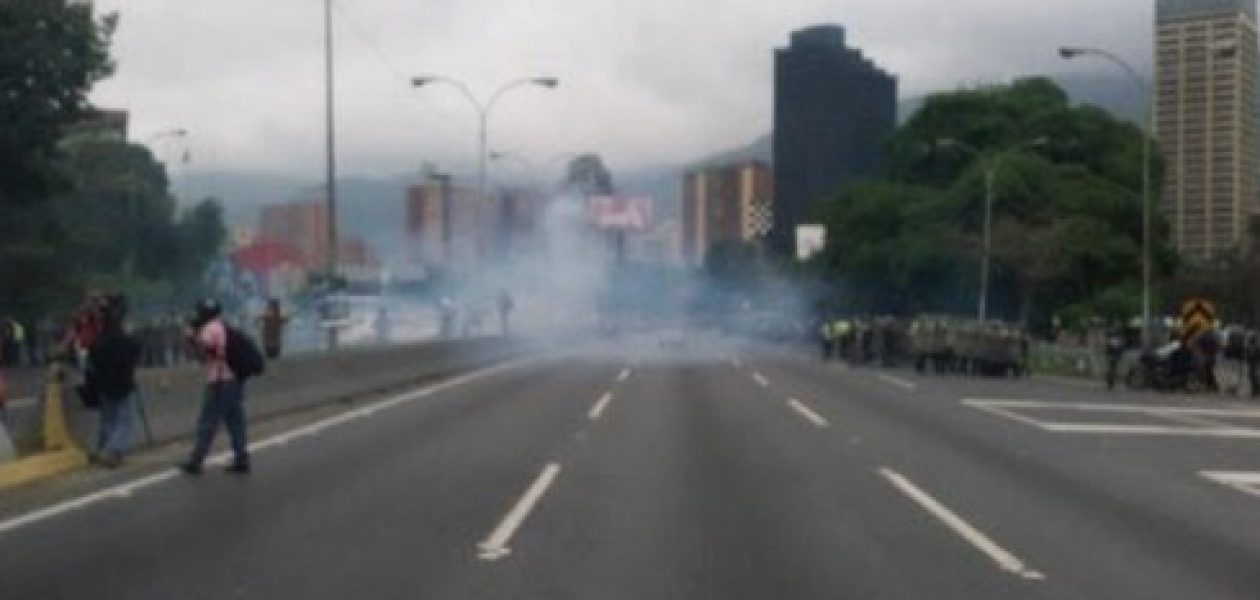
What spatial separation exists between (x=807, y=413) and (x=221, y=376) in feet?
41.9

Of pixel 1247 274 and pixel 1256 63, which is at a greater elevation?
pixel 1256 63

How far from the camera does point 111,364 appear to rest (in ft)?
64.2

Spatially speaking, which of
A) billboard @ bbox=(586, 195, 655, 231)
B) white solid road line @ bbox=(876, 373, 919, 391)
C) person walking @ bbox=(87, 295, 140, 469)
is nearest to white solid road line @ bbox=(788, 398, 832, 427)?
white solid road line @ bbox=(876, 373, 919, 391)

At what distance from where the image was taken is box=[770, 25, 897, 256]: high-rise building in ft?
594

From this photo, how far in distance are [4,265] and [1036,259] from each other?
4651 centimetres

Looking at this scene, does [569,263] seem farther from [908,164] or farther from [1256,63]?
[1256,63]

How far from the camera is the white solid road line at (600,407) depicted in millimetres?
28812

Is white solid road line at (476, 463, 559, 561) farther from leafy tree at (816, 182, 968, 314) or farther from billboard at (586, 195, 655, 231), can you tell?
billboard at (586, 195, 655, 231)

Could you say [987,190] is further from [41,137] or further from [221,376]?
[221,376]

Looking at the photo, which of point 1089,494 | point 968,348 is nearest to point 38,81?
point 968,348

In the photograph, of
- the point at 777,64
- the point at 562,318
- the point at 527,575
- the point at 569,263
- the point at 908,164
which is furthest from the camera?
the point at 777,64

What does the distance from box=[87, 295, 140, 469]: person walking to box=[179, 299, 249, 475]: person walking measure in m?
0.78

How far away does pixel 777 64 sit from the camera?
18488cm

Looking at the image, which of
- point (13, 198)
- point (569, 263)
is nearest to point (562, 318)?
point (569, 263)
